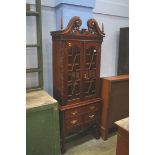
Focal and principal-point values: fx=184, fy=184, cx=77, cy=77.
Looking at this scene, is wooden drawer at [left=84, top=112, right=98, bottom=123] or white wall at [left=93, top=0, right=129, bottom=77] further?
white wall at [left=93, top=0, right=129, bottom=77]

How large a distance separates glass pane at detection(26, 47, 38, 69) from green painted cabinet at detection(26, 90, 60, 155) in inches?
21.4

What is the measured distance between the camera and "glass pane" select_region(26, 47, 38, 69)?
246 cm

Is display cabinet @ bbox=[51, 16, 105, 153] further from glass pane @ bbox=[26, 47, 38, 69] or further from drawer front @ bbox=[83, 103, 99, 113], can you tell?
glass pane @ bbox=[26, 47, 38, 69]

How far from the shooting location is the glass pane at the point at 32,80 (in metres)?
2.49

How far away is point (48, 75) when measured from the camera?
270cm

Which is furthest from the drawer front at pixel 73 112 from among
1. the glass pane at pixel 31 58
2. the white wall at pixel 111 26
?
the white wall at pixel 111 26

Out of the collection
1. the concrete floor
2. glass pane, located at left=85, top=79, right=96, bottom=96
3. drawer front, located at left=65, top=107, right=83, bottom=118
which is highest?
glass pane, located at left=85, top=79, right=96, bottom=96

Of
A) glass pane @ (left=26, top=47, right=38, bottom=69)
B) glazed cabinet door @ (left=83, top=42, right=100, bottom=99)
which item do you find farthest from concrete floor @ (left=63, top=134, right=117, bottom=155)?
glass pane @ (left=26, top=47, right=38, bottom=69)

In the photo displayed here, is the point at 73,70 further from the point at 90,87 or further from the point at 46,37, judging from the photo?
the point at 46,37

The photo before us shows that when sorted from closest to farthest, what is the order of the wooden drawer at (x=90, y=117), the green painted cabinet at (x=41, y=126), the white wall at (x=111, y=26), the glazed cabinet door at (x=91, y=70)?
1. the green painted cabinet at (x=41, y=126)
2. the glazed cabinet door at (x=91, y=70)
3. the wooden drawer at (x=90, y=117)
4. the white wall at (x=111, y=26)

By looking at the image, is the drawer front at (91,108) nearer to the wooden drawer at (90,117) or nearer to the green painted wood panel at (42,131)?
the wooden drawer at (90,117)
